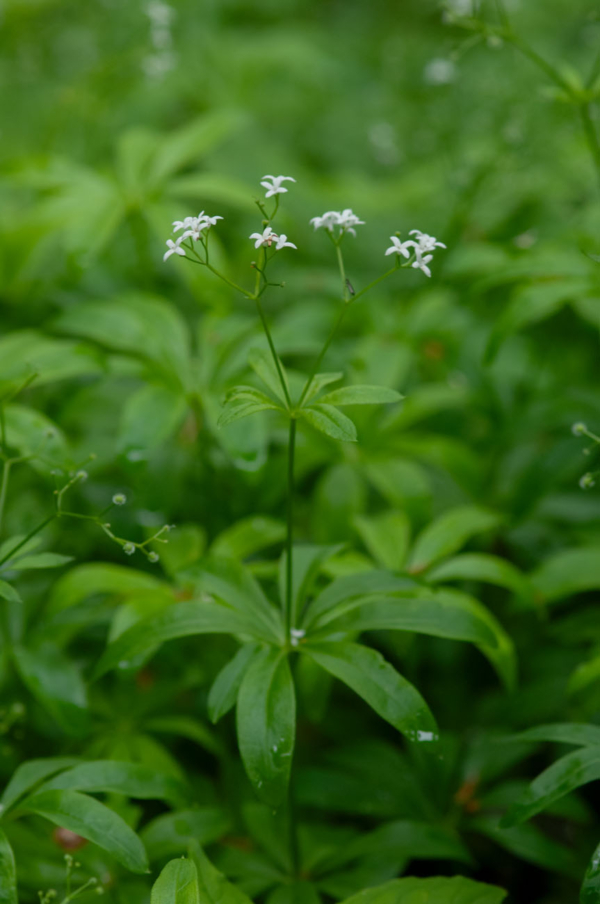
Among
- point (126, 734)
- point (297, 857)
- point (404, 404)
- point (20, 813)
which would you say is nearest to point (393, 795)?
point (297, 857)

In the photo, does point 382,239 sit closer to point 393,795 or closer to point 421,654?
point 421,654

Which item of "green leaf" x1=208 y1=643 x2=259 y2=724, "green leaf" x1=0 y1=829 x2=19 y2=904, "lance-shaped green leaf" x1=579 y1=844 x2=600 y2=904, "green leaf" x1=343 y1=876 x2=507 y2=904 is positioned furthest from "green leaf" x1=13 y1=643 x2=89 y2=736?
"lance-shaped green leaf" x1=579 y1=844 x2=600 y2=904

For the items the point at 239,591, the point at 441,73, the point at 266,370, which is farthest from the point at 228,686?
the point at 441,73

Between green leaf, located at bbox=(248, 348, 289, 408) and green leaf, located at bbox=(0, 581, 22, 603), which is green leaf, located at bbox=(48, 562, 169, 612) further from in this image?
green leaf, located at bbox=(248, 348, 289, 408)

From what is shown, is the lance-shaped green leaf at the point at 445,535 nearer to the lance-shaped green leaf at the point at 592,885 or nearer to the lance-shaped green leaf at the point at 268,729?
the lance-shaped green leaf at the point at 268,729

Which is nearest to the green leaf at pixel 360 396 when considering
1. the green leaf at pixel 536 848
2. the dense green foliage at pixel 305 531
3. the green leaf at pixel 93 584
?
the dense green foliage at pixel 305 531

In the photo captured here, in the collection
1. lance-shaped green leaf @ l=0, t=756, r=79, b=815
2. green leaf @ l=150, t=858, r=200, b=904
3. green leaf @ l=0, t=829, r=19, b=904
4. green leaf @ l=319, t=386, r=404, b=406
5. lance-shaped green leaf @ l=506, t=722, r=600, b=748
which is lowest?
lance-shaped green leaf @ l=0, t=756, r=79, b=815
